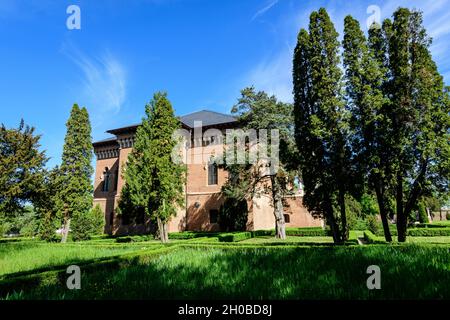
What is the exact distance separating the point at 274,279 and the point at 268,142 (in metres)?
16.9

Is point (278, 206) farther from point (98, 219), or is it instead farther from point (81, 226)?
point (98, 219)

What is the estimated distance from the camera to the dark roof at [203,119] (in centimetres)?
2928

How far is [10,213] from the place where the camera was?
18406 mm

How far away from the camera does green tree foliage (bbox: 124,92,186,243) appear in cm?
1995

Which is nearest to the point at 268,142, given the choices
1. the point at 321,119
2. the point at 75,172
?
the point at 321,119

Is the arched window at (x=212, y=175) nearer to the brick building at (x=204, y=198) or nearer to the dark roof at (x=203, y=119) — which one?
the brick building at (x=204, y=198)

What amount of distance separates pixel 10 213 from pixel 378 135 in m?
23.8

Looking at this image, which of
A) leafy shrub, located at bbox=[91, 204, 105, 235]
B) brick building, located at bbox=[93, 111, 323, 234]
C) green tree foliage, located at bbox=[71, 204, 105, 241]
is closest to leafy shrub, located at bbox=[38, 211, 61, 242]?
green tree foliage, located at bbox=[71, 204, 105, 241]

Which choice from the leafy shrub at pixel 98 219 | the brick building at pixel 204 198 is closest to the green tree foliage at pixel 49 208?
the leafy shrub at pixel 98 219

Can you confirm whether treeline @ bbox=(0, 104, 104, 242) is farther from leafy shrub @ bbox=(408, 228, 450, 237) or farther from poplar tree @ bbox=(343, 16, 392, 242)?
leafy shrub @ bbox=(408, 228, 450, 237)

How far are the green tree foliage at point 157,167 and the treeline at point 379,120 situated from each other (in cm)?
1046

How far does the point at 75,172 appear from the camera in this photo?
82.1 ft
